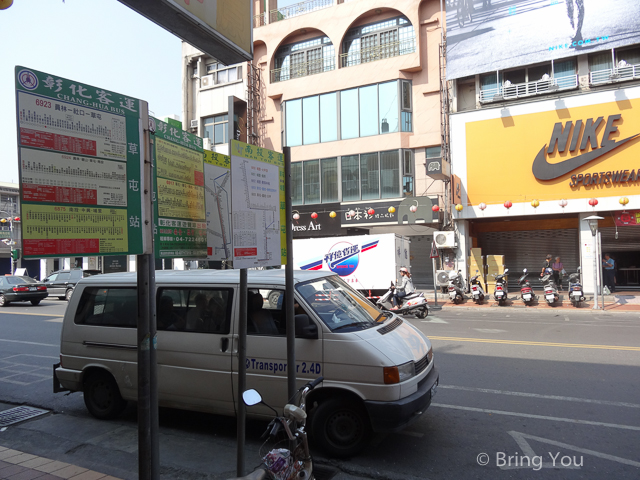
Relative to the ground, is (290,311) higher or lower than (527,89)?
lower

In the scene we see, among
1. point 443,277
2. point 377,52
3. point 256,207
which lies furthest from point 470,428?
point 377,52

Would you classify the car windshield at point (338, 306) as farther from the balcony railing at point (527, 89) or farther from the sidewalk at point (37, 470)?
the balcony railing at point (527, 89)

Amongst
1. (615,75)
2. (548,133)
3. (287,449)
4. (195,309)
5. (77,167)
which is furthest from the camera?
(548,133)

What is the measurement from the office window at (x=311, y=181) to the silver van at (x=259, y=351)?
65.9ft

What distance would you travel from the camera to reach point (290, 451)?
3.15 meters

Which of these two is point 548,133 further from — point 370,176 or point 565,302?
point 370,176

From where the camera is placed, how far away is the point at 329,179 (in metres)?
25.3

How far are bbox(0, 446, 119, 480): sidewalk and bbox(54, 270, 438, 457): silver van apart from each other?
126 cm

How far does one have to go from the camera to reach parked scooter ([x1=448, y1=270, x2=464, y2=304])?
1858 centimetres

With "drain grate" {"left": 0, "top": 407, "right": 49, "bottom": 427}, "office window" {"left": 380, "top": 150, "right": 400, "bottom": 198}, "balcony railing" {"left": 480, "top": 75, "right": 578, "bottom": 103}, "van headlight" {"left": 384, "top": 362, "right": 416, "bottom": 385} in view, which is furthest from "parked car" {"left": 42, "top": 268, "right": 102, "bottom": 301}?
"van headlight" {"left": 384, "top": 362, "right": 416, "bottom": 385}

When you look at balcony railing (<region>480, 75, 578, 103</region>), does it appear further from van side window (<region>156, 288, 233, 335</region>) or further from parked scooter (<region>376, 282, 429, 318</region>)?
van side window (<region>156, 288, 233, 335</region>)

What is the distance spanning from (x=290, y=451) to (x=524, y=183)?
66.2ft

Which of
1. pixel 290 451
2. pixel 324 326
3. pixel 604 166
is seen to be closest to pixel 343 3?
pixel 604 166

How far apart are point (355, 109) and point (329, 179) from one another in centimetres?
396
